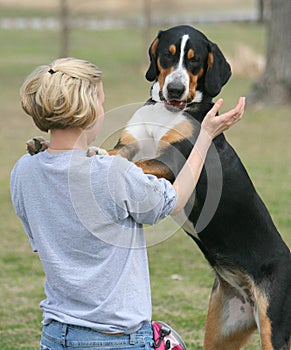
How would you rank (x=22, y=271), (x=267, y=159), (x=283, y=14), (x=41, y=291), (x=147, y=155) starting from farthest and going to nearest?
(x=283, y=14) → (x=267, y=159) → (x=22, y=271) → (x=41, y=291) → (x=147, y=155)

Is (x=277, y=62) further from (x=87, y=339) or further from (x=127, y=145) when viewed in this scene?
(x=87, y=339)

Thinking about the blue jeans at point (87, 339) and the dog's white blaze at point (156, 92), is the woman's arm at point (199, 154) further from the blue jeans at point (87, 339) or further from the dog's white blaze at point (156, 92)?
the dog's white blaze at point (156, 92)

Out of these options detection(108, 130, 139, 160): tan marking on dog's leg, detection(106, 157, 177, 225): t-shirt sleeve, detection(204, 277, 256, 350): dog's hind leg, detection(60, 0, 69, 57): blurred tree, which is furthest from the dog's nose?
detection(60, 0, 69, 57): blurred tree

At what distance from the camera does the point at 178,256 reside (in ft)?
25.2

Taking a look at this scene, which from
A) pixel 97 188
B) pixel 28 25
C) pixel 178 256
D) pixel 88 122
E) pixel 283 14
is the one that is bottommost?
pixel 28 25

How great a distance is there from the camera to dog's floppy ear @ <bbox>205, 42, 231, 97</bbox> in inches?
184

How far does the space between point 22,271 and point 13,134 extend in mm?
7728

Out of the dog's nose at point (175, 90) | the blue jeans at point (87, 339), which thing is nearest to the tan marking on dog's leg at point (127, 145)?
the dog's nose at point (175, 90)

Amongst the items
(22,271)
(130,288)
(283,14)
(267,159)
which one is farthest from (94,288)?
(283,14)

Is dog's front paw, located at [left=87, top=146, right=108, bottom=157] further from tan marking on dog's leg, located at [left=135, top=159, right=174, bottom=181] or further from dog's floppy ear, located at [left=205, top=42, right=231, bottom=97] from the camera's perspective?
dog's floppy ear, located at [left=205, top=42, right=231, bottom=97]

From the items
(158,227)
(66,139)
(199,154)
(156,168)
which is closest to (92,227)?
(66,139)

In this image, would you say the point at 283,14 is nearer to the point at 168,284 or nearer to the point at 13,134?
the point at 13,134

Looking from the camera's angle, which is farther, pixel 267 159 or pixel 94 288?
pixel 267 159

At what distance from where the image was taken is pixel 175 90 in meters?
4.55
